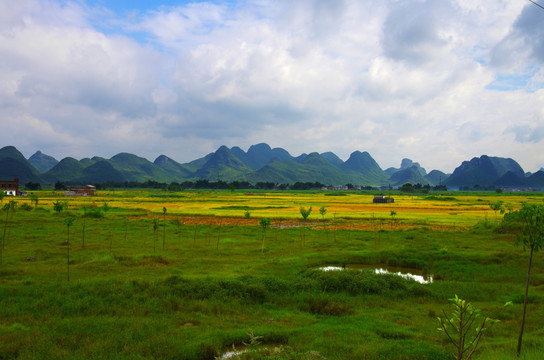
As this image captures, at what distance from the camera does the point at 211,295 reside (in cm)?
1109

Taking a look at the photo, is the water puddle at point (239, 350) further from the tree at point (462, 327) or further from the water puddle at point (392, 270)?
the water puddle at point (392, 270)

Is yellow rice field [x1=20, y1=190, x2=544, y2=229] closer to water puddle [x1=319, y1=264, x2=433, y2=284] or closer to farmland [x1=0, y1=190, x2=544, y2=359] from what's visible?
water puddle [x1=319, y1=264, x2=433, y2=284]

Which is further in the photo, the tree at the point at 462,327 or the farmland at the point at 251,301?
the farmland at the point at 251,301

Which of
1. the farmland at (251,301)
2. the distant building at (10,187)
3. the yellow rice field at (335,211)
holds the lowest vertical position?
the yellow rice field at (335,211)

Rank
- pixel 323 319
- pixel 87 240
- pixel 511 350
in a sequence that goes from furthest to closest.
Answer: pixel 87 240 → pixel 323 319 → pixel 511 350

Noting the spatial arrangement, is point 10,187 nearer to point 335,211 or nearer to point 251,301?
point 335,211

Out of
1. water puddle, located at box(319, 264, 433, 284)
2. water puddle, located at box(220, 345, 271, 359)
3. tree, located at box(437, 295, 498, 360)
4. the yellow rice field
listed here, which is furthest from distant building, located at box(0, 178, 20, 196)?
tree, located at box(437, 295, 498, 360)

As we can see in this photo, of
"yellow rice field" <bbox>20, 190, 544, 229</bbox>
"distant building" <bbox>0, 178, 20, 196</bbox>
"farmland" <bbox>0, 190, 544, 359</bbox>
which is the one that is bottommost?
"yellow rice field" <bbox>20, 190, 544, 229</bbox>

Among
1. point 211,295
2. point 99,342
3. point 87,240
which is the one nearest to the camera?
point 99,342

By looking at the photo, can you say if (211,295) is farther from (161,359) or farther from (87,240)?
(87,240)

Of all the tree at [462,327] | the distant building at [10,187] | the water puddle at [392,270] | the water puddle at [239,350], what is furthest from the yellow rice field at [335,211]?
the distant building at [10,187]

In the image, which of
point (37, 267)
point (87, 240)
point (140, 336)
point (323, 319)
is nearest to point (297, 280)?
point (323, 319)

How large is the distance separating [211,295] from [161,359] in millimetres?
4041

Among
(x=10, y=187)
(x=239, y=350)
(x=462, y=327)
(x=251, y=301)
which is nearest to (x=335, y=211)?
(x=251, y=301)
